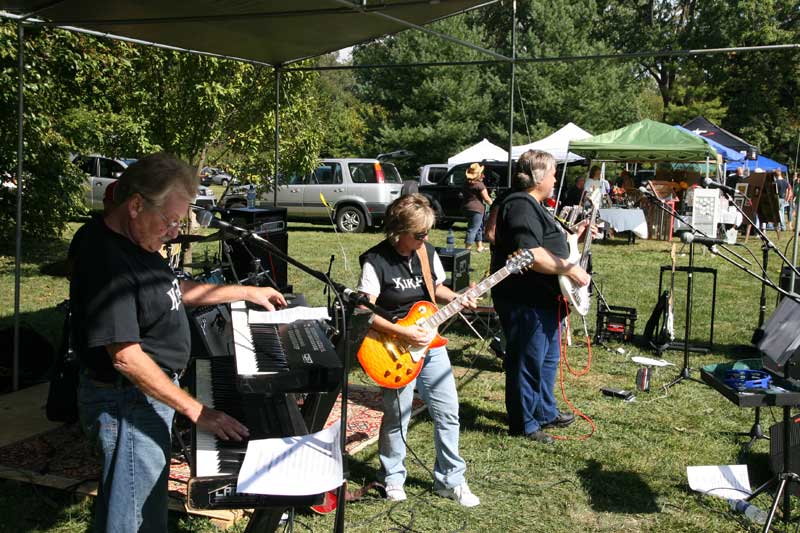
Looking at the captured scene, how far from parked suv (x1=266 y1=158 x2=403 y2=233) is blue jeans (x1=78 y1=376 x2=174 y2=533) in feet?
49.1

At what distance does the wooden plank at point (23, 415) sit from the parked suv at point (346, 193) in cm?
1209

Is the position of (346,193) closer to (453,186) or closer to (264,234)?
(453,186)

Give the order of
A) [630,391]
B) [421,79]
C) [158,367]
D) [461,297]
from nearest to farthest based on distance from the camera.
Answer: [158,367] < [461,297] < [630,391] < [421,79]

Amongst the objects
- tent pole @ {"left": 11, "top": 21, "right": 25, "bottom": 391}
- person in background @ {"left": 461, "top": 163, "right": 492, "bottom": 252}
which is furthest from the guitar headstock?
person in background @ {"left": 461, "top": 163, "right": 492, "bottom": 252}

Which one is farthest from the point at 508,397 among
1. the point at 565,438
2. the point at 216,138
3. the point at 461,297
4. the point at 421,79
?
the point at 421,79

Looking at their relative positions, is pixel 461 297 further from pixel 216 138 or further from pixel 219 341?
pixel 216 138

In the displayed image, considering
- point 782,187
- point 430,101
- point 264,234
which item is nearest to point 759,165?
point 782,187

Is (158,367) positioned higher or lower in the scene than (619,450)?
higher

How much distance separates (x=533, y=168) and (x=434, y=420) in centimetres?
184

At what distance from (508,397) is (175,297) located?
311 cm

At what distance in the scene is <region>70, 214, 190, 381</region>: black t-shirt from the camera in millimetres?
2166

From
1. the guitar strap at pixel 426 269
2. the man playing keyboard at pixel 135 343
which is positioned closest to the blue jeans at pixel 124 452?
the man playing keyboard at pixel 135 343

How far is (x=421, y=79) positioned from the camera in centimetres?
3153

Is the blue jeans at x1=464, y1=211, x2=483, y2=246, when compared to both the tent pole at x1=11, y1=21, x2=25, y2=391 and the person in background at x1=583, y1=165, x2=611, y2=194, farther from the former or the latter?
the tent pole at x1=11, y1=21, x2=25, y2=391
